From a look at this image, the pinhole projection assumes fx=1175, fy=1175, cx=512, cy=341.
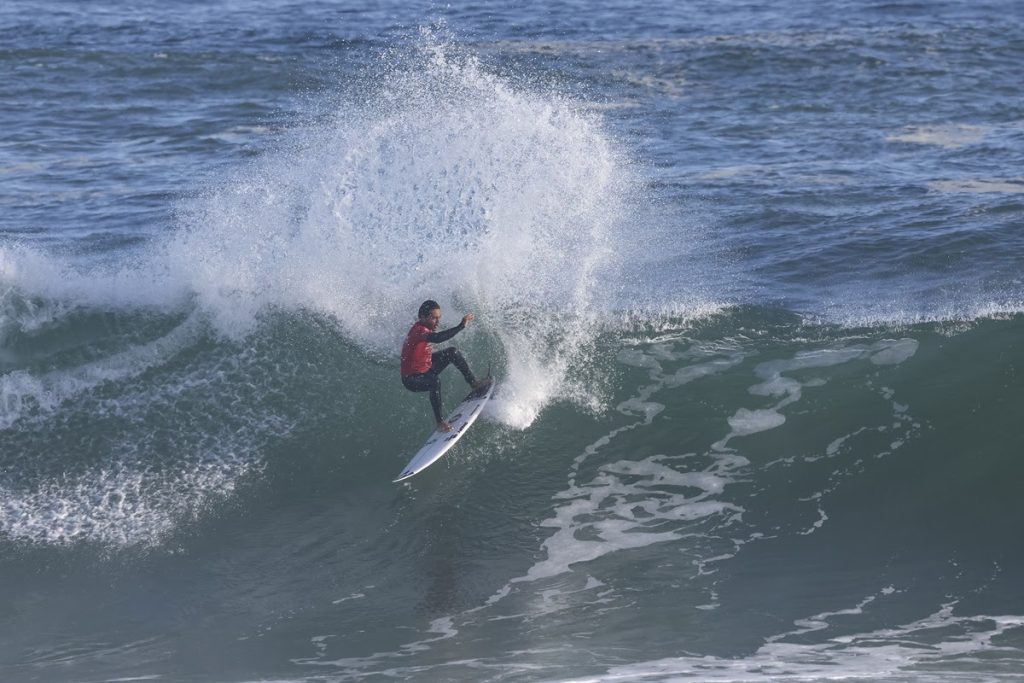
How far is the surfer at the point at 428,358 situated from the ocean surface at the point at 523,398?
79 centimetres

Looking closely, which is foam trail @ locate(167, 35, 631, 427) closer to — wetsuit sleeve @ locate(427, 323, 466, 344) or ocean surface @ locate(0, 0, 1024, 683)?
ocean surface @ locate(0, 0, 1024, 683)

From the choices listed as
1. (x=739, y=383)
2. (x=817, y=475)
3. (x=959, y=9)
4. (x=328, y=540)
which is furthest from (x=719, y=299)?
(x=959, y=9)

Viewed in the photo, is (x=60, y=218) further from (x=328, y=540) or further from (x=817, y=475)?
(x=817, y=475)

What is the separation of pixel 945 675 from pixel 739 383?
5.11m

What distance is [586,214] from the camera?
1555cm

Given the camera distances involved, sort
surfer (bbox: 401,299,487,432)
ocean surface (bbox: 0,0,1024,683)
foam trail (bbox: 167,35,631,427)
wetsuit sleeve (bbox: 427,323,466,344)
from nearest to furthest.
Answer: ocean surface (bbox: 0,0,1024,683), wetsuit sleeve (bbox: 427,323,466,344), surfer (bbox: 401,299,487,432), foam trail (bbox: 167,35,631,427)

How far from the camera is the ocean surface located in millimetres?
9789

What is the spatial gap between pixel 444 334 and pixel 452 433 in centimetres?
104

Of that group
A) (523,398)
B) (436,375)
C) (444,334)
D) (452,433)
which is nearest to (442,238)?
(523,398)

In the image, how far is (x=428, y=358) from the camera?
11805mm

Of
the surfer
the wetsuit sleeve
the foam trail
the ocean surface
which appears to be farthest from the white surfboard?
the wetsuit sleeve

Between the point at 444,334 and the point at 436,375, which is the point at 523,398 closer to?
the point at 436,375

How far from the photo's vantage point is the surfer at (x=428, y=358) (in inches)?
455

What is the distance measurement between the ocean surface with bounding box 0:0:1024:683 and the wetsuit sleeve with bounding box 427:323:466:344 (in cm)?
134
